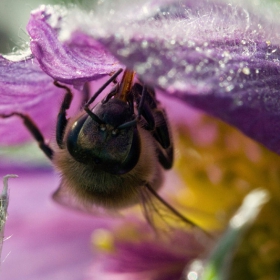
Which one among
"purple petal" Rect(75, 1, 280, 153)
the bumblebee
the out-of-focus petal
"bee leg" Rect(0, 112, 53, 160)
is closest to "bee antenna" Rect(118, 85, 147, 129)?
the bumblebee

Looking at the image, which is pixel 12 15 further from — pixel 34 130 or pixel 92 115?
pixel 92 115

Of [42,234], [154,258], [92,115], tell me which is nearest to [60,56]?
[92,115]

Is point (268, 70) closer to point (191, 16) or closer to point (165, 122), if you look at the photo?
point (191, 16)

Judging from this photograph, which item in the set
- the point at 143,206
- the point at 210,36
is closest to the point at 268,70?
the point at 210,36

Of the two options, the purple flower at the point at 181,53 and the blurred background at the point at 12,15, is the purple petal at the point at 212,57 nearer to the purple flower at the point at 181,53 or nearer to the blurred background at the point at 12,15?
the purple flower at the point at 181,53

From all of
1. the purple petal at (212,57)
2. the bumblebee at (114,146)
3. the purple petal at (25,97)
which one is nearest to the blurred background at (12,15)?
the purple petal at (25,97)

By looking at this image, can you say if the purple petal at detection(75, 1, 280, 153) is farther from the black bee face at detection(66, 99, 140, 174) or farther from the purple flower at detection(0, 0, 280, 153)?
the black bee face at detection(66, 99, 140, 174)
